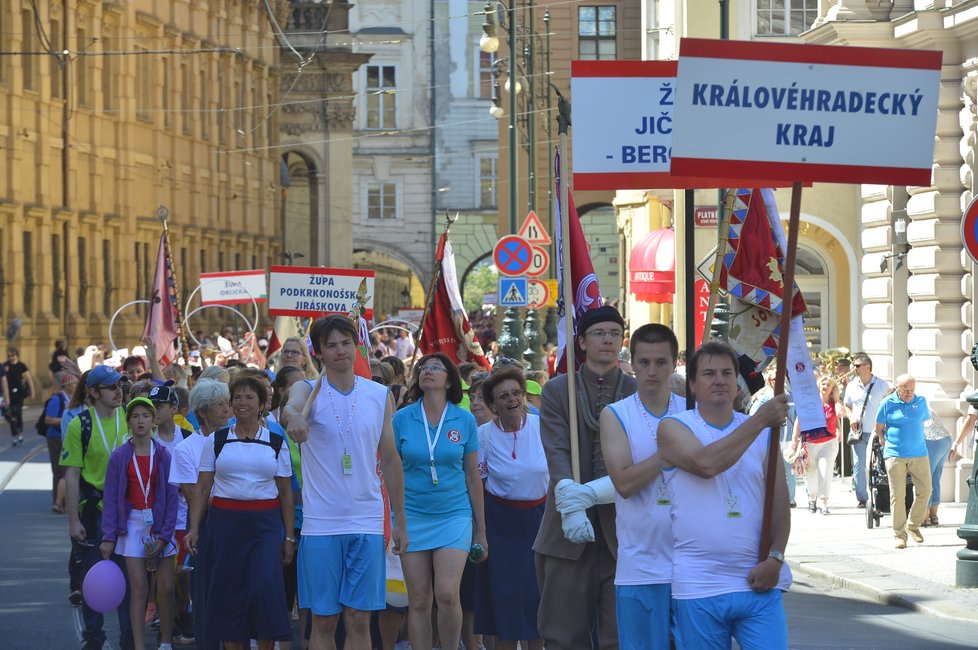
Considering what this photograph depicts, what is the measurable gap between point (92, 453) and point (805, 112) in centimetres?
639

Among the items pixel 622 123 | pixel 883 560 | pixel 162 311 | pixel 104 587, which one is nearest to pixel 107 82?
pixel 162 311

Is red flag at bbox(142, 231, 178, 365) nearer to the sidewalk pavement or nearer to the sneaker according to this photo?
the sidewalk pavement

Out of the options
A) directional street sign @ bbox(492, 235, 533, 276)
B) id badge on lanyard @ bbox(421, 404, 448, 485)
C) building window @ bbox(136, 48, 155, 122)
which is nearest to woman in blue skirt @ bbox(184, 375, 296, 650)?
id badge on lanyard @ bbox(421, 404, 448, 485)

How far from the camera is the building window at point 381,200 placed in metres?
91.1

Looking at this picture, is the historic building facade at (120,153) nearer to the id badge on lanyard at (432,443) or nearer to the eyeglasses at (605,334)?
the id badge on lanyard at (432,443)

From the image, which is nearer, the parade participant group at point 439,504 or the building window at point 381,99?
the parade participant group at point 439,504

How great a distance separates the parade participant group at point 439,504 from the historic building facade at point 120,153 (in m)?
30.6

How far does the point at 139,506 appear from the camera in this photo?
11.1m

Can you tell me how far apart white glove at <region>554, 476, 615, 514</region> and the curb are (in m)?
6.04

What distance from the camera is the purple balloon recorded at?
10695 mm

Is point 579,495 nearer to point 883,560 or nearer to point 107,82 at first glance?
point 883,560

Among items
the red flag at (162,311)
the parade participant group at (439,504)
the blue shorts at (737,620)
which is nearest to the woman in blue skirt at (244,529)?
the parade participant group at (439,504)

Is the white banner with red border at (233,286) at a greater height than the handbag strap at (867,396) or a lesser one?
greater

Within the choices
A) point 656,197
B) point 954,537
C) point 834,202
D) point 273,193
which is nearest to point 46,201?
point 656,197
